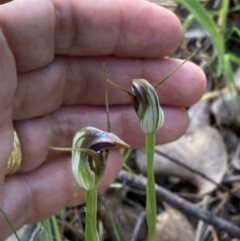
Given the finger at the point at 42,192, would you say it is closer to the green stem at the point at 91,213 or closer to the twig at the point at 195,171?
the twig at the point at 195,171

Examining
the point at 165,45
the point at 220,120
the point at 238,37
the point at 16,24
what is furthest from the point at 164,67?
the point at 238,37

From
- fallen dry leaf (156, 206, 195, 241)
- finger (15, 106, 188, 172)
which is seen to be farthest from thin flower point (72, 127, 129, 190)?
fallen dry leaf (156, 206, 195, 241)

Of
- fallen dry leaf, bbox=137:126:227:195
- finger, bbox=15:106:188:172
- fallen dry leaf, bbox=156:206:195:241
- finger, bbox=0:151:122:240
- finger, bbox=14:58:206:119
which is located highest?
finger, bbox=14:58:206:119

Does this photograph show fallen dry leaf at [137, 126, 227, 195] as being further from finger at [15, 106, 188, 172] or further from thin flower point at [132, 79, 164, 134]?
thin flower point at [132, 79, 164, 134]

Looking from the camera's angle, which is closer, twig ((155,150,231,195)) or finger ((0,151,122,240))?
finger ((0,151,122,240))

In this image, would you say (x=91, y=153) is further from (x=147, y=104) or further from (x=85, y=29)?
(x=85, y=29)
